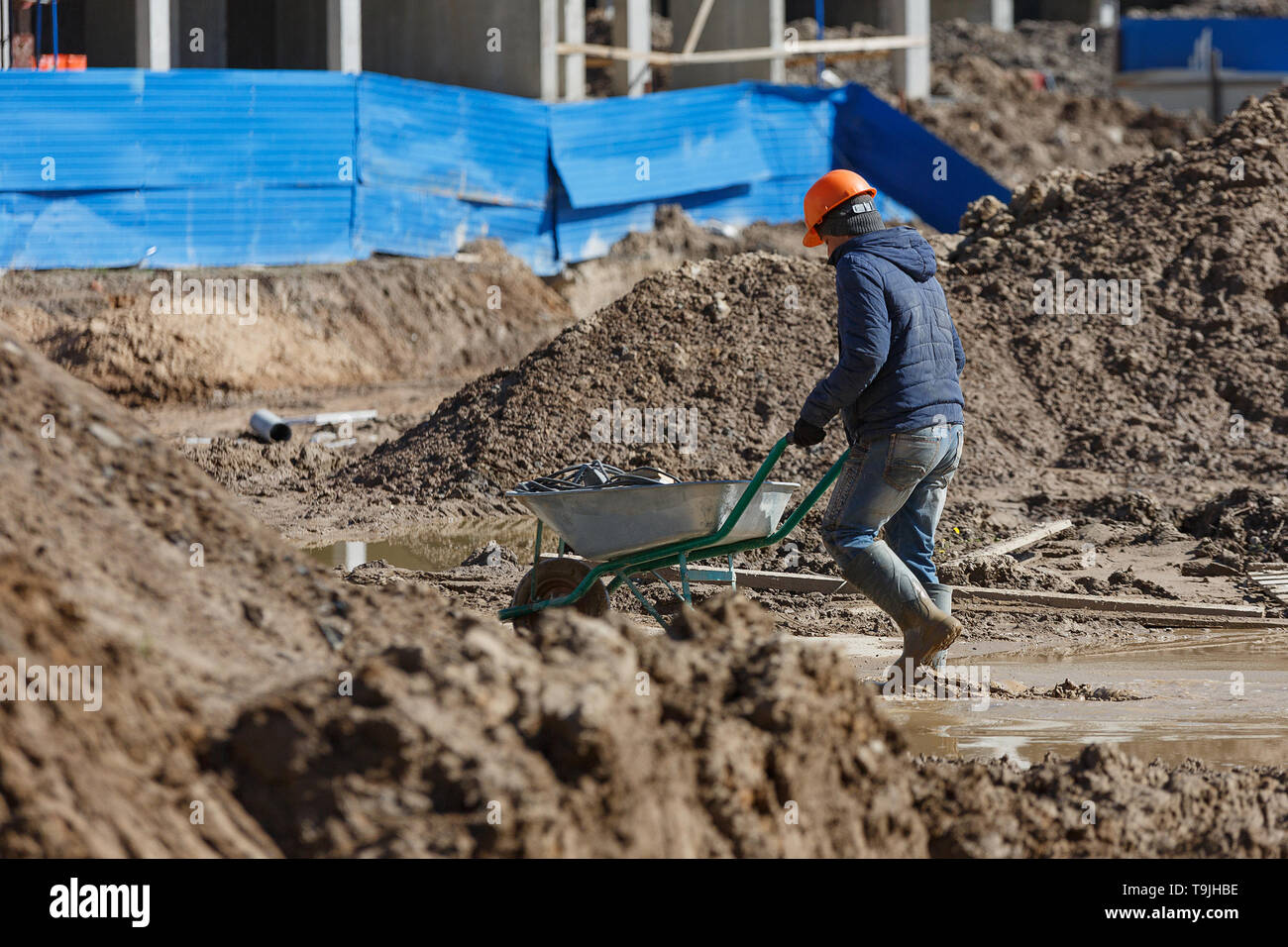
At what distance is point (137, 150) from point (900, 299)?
36.9 feet

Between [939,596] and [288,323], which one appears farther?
[288,323]

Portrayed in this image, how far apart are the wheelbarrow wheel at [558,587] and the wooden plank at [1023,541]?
2.57 meters

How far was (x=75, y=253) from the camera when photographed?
1406cm

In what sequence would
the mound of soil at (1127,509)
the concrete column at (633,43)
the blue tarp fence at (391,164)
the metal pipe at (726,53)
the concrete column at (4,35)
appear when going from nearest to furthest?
the mound of soil at (1127,509)
the blue tarp fence at (391,164)
the concrete column at (4,35)
the metal pipe at (726,53)
the concrete column at (633,43)

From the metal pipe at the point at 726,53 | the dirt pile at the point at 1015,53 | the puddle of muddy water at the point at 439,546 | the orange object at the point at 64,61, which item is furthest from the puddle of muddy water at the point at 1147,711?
the dirt pile at the point at 1015,53

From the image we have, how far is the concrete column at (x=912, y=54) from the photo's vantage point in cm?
2362

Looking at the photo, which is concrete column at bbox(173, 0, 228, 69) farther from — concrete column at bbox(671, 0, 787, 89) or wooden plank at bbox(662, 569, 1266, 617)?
wooden plank at bbox(662, 569, 1266, 617)

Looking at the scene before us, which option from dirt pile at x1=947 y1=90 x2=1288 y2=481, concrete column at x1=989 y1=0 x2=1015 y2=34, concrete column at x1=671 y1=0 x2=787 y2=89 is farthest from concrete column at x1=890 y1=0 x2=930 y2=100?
dirt pile at x1=947 y1=90 x2=1288 y2=481

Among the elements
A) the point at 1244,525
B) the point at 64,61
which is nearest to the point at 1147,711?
the point at 1244,525

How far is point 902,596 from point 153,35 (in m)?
14.5

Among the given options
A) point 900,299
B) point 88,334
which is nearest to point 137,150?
point 88,334

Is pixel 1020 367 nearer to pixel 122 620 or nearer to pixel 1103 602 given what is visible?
pixel 1103 602

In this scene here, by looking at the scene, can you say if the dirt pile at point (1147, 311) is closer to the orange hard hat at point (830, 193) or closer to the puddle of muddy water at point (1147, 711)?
the puddle of muddy water at point (1147, 711)

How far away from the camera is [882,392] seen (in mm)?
5152
